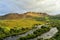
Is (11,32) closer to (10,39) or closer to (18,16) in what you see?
(10,39)

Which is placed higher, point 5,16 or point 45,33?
point 5,16

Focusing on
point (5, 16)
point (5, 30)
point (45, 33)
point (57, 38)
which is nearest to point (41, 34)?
point (45, 33)

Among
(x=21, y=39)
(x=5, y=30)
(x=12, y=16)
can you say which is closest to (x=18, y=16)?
(x=12, y=16)

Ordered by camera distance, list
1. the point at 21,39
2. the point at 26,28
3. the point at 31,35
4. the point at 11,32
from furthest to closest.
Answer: the point at 26,28
the point at 11,32
the point at 31,35
the point at 21,39

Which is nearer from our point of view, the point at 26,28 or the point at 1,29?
the point at 1,29

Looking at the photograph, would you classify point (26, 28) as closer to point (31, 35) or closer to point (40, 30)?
point (40, 30)

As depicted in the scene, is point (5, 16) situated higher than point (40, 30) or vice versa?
point (5, 16)

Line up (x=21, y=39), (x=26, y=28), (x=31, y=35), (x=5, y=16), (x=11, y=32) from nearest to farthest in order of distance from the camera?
(x=21, y=39) < (x=31, y=35) < (x=11, y=32) < (x=26, y=28) < (x=5, y=16)

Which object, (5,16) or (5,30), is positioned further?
(5,16)

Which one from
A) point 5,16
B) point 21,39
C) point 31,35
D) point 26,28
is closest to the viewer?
point 21,39
